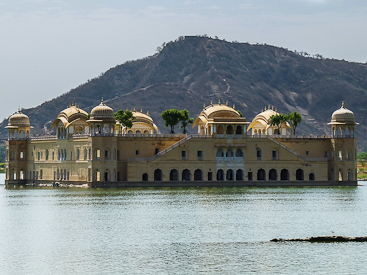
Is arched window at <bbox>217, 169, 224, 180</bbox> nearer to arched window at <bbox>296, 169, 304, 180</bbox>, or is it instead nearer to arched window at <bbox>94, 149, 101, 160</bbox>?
arched window at <bbox>296, 169, 304, 180</bbox>

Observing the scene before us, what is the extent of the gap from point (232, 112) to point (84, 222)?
42527 millimetres

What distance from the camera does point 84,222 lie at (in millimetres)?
48656

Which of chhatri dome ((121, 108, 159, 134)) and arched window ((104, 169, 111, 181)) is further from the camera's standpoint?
chhatri dome ((121, 108, 159, 134))

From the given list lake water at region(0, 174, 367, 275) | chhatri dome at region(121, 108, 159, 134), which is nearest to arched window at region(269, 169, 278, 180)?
chhatri dome at region(121, 108, 159, 134)

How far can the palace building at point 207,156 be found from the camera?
85000mm

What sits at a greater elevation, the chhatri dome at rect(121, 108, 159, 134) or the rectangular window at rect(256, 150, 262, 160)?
the chhatri dome at rect(121, 108, 159, 134)

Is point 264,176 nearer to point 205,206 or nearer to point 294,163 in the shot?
point 294,163

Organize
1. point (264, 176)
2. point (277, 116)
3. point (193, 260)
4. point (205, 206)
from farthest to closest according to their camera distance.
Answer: point (277, 116) < point (264, 176) < point (205, 206) < point (193, 260)

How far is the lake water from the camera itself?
112 ft

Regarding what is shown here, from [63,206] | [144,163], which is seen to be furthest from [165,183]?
[63,206]

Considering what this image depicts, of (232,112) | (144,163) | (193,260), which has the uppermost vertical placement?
(232,112)

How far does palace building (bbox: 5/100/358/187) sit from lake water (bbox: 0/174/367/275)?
50.2 ft

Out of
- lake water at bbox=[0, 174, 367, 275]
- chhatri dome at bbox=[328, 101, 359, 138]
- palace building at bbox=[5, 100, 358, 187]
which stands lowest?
lake water at bbox=[0, 174, 367, 275]

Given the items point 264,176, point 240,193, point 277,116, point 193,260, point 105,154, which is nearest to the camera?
point 193,260
